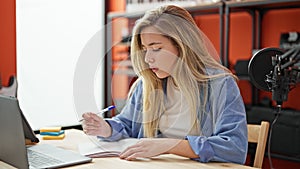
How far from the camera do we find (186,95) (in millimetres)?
1334

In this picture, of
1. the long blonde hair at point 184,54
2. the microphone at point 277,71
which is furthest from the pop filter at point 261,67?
the long blonde hair at point 184,54

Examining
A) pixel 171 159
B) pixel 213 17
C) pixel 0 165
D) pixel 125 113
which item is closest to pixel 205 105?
pixel 171 159

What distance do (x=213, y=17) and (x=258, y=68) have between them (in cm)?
218

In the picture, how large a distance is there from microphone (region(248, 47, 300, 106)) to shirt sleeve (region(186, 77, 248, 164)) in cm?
37

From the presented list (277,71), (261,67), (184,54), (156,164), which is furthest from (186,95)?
(277,71)

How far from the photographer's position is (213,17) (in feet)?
10.3

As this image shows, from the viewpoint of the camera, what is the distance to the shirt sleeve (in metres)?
1.33

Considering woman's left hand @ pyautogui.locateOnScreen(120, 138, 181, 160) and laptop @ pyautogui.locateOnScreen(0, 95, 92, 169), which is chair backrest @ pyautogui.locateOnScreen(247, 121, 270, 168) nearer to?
woman's left hand @ pyautogui.locateOnScreen(120, 138, 181, 160)

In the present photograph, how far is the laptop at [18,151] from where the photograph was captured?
1.16 meters

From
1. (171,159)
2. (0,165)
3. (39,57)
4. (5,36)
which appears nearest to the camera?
(0,165)

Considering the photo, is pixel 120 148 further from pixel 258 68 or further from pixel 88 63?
pixel 258 68

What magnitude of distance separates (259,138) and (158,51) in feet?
1.76

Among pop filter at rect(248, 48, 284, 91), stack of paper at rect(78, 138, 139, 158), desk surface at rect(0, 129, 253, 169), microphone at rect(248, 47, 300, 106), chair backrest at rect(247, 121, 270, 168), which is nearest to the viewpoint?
microphone at rect(248, 47, 300, 106)

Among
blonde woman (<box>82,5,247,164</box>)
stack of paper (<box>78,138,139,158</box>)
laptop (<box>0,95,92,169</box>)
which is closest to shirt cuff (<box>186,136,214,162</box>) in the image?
blonde woman (<box>82,5,247,164</box>)
